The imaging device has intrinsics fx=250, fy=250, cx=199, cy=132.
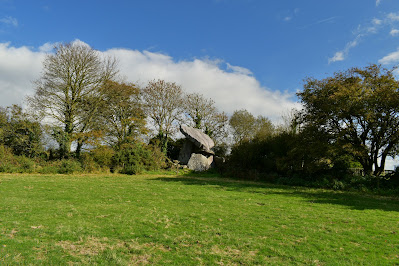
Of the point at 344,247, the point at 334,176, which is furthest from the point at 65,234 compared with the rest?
the point at 334,176

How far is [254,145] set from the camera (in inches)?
1033

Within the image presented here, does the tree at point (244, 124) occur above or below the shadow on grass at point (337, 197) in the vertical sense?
above

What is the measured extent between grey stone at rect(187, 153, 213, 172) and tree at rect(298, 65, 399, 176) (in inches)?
484

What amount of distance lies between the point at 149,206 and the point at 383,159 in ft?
62.3

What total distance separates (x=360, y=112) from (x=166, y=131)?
71.6 ft

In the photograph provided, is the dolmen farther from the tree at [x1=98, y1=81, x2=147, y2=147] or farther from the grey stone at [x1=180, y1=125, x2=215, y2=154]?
the tree at [x1=98, y1=81, x2=147, y2=147]

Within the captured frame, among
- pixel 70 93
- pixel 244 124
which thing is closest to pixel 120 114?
pixel 70 93

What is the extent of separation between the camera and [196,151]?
99.8 feet

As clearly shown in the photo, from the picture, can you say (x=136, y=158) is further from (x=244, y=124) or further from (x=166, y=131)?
(x=244, y=124)

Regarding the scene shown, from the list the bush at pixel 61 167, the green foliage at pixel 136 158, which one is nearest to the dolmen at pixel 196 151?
the green foliage at pixel 136 158

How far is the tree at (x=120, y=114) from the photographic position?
27344 millimetres

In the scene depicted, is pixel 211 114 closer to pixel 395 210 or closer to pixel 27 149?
pixel 27 149

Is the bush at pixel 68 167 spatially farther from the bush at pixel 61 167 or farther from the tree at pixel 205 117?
the tree at pixel 205 117

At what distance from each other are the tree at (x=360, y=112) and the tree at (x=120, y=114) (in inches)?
715
